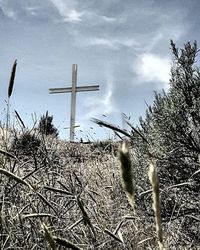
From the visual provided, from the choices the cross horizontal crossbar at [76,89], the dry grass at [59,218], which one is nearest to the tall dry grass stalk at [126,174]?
the dry grass at [59,218]

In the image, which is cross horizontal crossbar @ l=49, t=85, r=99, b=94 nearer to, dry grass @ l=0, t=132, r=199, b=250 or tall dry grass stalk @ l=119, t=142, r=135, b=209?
dry grass @ l=0, t=132, r=199, b=250

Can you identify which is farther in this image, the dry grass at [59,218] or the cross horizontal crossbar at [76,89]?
the cross horizontal crossbar at [76,89]

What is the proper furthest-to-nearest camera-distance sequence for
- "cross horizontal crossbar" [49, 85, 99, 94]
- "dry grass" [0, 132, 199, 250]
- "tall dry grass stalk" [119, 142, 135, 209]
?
"cross horizontal crossbar" [49, 85, 99, 94] < "dry grass" [0, 132, 199, 250] < "tall dry grass stalk" [119, 142, 135, 209]

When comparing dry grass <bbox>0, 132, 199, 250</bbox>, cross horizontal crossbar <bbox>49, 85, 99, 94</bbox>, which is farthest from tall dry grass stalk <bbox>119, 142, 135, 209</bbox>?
cross horizontal crossbar <bbox>49, 85, 99, 94</bbox>

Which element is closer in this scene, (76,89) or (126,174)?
(126,174)

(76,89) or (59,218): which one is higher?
(76,89)

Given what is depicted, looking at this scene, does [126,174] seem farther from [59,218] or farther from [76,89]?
[76,89]

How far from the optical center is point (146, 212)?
5027 millimetres

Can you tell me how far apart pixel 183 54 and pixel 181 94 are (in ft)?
1.68

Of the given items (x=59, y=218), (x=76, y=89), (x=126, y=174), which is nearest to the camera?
(x=126, y=174)

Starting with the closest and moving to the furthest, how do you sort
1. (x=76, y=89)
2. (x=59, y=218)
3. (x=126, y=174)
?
(x=126, y=174)
(x=59, y=218)
(x=76, y=89)

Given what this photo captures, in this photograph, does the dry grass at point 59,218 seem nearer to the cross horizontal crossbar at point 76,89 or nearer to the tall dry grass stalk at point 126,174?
the tall dry grass stalk at point 126,174

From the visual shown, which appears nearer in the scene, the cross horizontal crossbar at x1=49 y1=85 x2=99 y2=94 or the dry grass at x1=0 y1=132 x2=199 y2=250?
the dry grass at x1=0 y1=132 x2=199 y2=250

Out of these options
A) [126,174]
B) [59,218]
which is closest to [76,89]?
[59,218]
